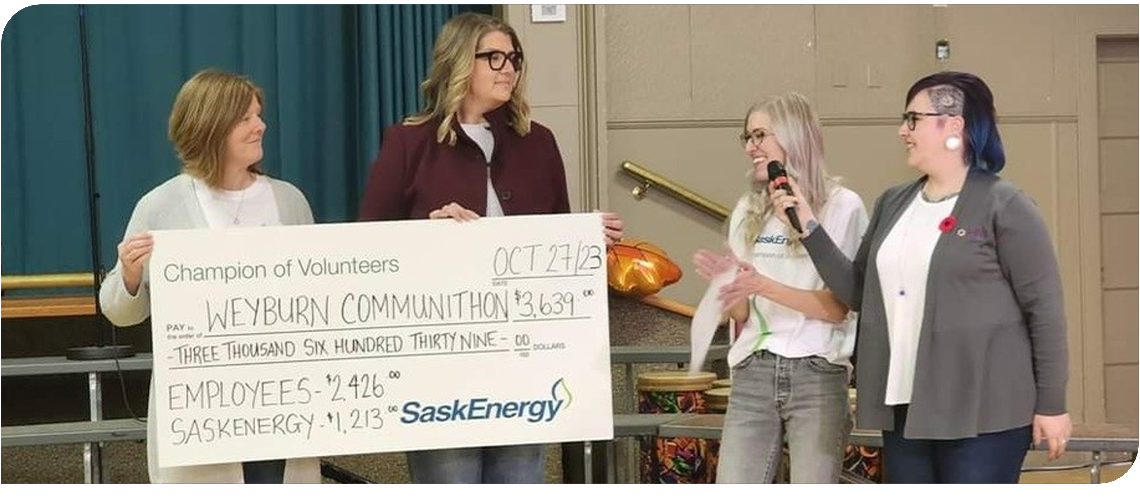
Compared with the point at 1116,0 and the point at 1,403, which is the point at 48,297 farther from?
the point at 1116,0

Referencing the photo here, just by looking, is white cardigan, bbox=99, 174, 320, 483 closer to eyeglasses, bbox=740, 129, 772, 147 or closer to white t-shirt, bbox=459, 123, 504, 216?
white t-shirt, bbox=459, 123, 504, 216

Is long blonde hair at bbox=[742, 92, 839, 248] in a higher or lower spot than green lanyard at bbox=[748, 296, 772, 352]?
higher

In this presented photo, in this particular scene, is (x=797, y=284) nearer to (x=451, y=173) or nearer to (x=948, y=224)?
(x=948, y=224)

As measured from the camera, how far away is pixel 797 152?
10.5ft

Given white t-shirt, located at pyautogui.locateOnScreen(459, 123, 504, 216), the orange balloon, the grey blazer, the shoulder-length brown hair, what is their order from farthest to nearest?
the orange balloon, white t-shirt, located at pyautogui.locateOnScreen(459, 123, 504, 216), the shoulder-length brown hair, the grey blazer

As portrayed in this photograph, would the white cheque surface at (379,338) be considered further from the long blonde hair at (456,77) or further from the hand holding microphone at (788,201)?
the hand holding microphone at (788,201)

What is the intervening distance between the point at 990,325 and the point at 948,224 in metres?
0.22

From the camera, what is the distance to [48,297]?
5668 mm

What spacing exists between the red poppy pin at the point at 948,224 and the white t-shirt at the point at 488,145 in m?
1.00

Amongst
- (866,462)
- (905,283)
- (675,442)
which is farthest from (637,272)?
(905,283)

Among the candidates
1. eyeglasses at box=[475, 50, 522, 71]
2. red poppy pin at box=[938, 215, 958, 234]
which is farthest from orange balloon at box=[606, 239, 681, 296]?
red poppy pin at box=[938, 215, 958, 234]

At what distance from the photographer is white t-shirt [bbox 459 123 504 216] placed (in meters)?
3.36

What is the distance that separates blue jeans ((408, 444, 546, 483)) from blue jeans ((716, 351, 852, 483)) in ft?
1.44

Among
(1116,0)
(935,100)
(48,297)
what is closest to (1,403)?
(48,297)
